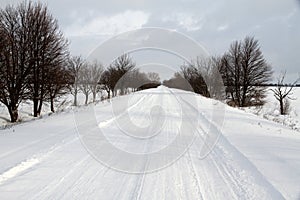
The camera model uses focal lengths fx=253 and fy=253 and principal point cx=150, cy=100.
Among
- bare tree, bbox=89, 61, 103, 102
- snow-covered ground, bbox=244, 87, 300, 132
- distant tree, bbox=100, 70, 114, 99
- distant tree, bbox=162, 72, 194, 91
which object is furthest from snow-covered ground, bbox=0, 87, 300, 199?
distant tree, bbox=162, 72, 194, 91

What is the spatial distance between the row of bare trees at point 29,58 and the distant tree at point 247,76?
28899 mm

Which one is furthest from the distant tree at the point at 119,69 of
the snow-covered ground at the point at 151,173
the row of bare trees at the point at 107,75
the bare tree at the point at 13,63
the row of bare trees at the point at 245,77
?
the snow-covered ground at the point at 151,173

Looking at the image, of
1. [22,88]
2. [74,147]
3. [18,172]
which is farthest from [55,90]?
[18,172]

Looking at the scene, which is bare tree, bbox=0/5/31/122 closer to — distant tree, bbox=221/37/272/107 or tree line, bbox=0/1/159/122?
tree line, bbox=0/1/159/122

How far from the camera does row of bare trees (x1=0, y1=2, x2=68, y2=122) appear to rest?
18.9 metres

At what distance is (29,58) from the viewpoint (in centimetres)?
2039

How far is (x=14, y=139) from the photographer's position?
781 cm

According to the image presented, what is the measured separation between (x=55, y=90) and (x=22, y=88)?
3342 mm

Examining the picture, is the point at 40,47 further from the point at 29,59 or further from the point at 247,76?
the point at 247,76

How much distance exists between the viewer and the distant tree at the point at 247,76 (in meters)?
41.5

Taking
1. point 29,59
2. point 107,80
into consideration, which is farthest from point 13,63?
point 107,80

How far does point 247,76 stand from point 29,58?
33.5 meters

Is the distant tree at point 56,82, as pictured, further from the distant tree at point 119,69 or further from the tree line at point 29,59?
the distant tree at point 119,69

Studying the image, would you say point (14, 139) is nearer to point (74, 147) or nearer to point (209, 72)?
point (74, 147)
